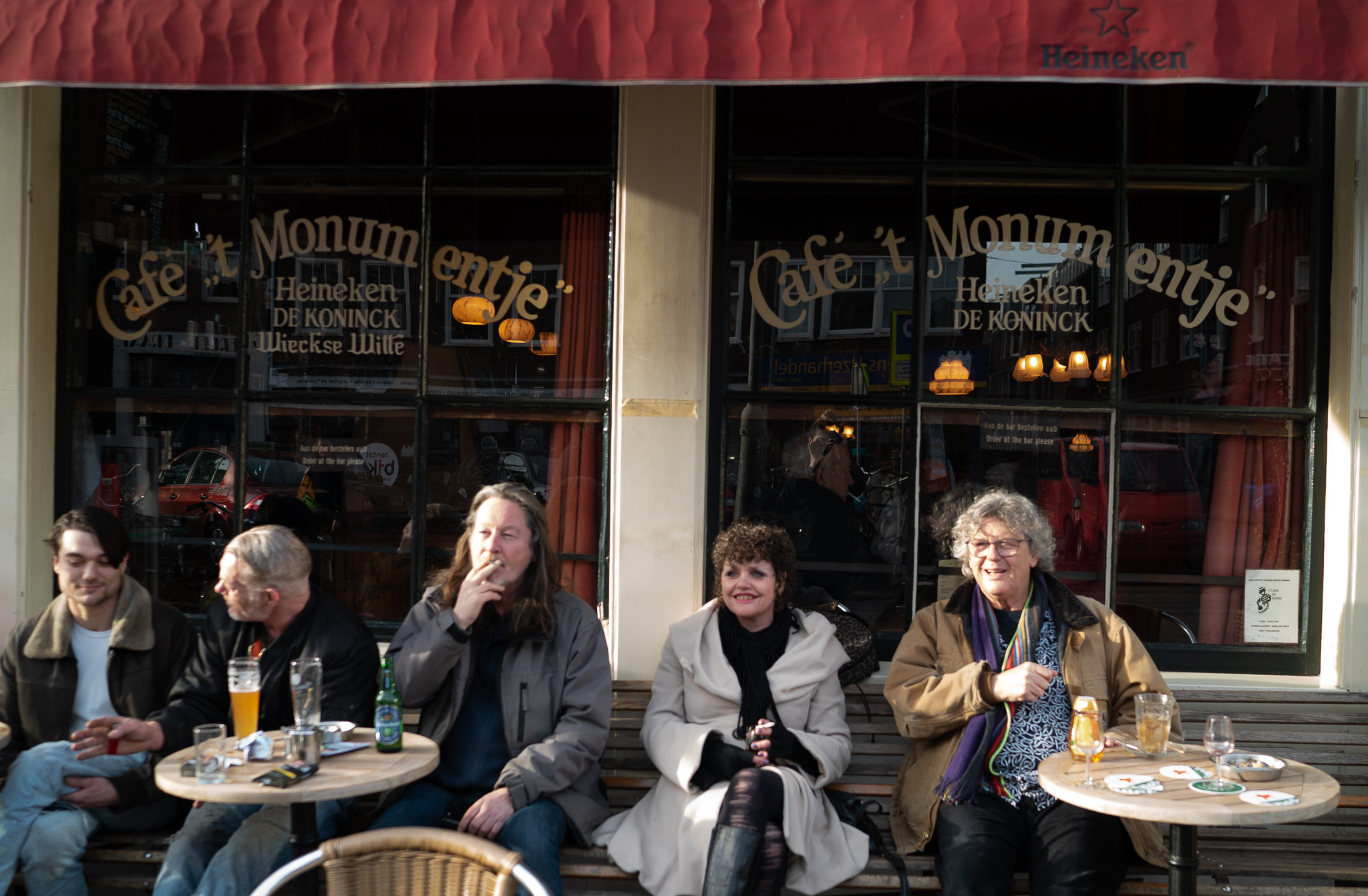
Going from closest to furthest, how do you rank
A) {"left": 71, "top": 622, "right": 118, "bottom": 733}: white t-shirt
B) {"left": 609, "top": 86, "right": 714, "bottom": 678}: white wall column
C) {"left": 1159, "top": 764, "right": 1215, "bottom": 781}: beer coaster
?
1. {"left": 1159, "top": 764, "right": 1215, "bottom": 781}: beer coaster
2. {"left": 71, "top": 622, "right": 118, "bottom": 733}: white t-shirt
3. {"left": 609, "top": 86, "right": 714, "bottom": 678}: white wall column

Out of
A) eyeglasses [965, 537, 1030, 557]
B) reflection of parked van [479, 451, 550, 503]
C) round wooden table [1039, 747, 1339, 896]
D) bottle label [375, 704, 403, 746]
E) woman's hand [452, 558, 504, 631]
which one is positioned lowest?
round wooden table [1039, 747, 1339, 896]

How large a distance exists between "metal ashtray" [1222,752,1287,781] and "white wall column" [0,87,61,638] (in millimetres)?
4582

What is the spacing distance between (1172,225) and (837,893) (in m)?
3.05

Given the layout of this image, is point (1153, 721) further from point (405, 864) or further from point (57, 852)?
point (57, 852)

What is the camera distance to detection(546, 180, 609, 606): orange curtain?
454 centimetres

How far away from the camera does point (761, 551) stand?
363 centimetres

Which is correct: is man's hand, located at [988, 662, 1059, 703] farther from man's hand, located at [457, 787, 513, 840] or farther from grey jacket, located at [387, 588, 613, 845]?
man's hand, located at [457, 787, 513, 840]

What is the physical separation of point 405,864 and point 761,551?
5.39ft

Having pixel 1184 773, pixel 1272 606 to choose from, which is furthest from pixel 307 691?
pixel 1272 606

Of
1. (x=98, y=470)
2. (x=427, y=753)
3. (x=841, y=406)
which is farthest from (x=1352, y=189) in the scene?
(x=98, y=470)

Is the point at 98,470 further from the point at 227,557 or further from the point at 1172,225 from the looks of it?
the point at 1172,225

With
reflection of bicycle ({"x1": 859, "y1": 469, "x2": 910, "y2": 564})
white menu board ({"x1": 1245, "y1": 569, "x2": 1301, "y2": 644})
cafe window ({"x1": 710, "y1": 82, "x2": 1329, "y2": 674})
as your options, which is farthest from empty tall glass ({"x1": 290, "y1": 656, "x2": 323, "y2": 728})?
white menu board ({"x1": 1245, "y1": 569, "x2": 1301, "y2": 644})

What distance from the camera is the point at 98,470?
4.68m

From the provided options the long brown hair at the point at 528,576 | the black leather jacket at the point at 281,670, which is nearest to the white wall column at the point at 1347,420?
the long brown hair at the point at 528,576
